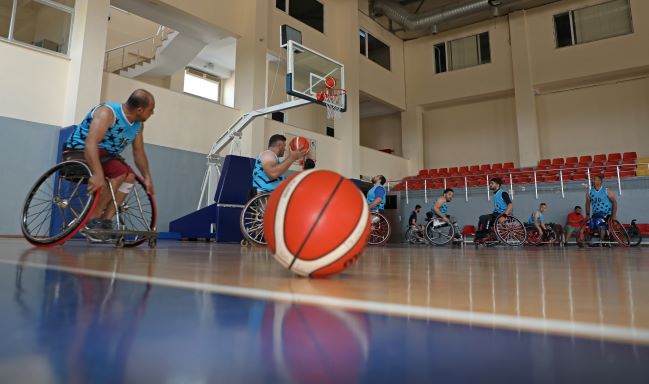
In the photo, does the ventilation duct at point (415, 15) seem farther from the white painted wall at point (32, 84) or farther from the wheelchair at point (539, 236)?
the white painted wall at point (32, 84)

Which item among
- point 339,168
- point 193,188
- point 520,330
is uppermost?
point 339,168

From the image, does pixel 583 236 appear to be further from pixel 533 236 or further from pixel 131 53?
pixel 131 53

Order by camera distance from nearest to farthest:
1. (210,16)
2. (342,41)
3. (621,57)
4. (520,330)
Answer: (520,330) < (210,16) < (621,57) < (342,41)

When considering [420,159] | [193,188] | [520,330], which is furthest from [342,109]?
[520,330]

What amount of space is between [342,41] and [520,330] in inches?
460

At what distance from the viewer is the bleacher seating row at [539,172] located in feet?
30.5

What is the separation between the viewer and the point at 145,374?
344 mm

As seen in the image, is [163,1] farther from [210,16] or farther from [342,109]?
[342,109]

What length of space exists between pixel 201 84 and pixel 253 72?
395cm

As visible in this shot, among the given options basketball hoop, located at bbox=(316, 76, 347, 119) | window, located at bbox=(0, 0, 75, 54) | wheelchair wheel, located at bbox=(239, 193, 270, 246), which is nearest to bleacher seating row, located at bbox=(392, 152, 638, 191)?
basketball hoop, located at bbox=(316, 76, 347, 119)

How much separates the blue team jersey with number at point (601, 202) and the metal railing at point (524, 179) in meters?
2.38

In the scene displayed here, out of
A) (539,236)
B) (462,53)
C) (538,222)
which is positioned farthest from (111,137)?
(462,53)

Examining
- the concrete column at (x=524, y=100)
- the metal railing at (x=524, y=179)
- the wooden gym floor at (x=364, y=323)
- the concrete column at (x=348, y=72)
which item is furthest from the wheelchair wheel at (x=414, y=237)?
the wooden gym floor at (x=364, y=323)

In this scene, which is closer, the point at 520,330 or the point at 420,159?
the point at 520,330
